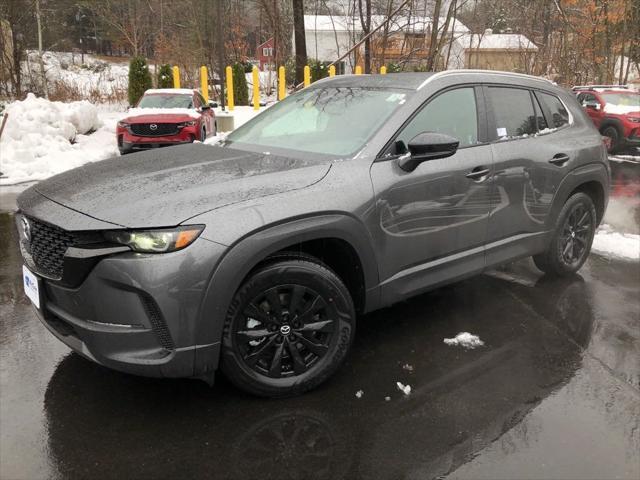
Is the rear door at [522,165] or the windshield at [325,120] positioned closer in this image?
the windshield at [325,120]

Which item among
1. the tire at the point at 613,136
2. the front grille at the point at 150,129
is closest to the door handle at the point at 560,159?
the front grille at the point at 150,129

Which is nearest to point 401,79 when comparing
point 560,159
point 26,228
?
point 560,159

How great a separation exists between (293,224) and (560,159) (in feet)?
8.71

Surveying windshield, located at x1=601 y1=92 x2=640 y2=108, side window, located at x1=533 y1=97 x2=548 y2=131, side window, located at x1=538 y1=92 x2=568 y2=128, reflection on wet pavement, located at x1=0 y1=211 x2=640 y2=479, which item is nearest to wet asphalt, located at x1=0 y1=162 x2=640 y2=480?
reflection on wet pavement, located at x1=0 y1=211 x2=640 y2=479

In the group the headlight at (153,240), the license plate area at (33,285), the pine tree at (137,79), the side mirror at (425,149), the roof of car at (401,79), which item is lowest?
the license plate area at (33,285)

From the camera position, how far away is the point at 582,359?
12.0 ft

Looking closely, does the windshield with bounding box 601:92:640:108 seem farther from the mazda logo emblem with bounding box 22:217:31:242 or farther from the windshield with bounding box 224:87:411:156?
the mazda logo emblem with bounding box 22:217:31:242

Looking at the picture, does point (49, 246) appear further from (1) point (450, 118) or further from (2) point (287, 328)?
(1) point (450, 118)

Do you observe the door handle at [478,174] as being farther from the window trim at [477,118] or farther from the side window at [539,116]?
the side window at [539,116]

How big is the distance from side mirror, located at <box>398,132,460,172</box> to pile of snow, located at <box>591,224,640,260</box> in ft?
11.5

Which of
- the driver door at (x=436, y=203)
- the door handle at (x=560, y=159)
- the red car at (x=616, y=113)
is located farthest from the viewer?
the red car at (x=616, y=113)

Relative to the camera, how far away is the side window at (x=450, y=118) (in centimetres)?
357

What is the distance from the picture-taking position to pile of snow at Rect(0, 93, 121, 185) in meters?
10.6

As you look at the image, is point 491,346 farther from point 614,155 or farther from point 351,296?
point 614,155
